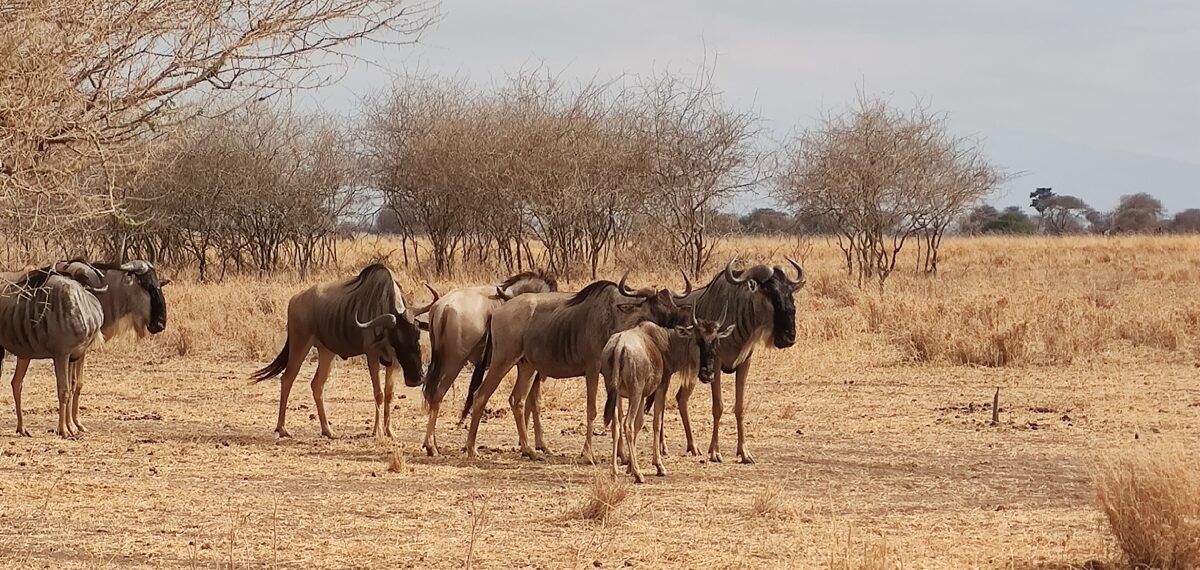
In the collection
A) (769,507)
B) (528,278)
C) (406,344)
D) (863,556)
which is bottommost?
(769,507)

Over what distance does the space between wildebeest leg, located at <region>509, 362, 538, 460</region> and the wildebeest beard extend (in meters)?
0.97

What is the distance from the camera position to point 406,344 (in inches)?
460

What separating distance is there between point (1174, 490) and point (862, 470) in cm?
342

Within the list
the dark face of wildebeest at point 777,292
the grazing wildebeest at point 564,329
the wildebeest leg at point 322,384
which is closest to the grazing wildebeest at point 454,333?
the grazing wildebeest at point 564,329

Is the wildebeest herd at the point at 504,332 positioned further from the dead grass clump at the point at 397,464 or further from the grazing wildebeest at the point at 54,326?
the dead grass clump at the point at 397,464

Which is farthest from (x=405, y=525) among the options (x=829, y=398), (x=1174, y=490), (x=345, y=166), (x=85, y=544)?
(x=345, y=166)

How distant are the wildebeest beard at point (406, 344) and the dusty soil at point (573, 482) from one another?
24.4 inches

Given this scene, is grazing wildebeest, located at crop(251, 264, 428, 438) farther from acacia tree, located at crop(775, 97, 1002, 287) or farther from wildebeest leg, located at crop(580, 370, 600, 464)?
acacia tree, located at crop(775, 97, 1002, 287)

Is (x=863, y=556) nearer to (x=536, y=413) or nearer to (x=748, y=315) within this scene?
(x=748, y=315)

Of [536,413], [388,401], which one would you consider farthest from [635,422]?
[388,401]

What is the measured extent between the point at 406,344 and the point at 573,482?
8.67ft

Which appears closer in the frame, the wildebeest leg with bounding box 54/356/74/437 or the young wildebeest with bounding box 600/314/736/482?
the young wildebeest with bounding box 600/314/736/482

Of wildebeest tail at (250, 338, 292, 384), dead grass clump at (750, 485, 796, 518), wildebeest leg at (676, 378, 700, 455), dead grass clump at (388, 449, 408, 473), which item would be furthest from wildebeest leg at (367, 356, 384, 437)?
dead grass clump at (750, 485, 796, 518)

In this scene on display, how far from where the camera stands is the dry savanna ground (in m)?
7.24
